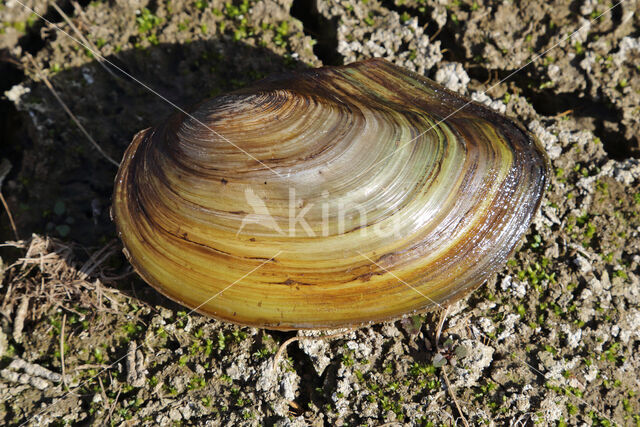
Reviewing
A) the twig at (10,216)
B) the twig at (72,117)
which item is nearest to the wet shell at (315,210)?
the twig at (72,117)

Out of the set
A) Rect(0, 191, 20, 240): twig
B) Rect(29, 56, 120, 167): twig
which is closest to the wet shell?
Rect(29, 56, 120, 167): twig

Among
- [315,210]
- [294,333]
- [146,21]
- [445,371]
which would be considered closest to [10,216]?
[146,21]

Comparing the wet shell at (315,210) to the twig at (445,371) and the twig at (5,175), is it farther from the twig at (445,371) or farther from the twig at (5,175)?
the twig at (5,175)

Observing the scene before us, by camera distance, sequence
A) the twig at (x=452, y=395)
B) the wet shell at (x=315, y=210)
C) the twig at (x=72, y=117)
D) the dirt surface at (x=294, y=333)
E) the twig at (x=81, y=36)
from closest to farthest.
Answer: the wet shell at (x=315, y=210), the twig at (x=452, y=395), the dirt surface at (x=294, y=333), the twig at (x=72, y=117), the twig at (x=81, y=36)

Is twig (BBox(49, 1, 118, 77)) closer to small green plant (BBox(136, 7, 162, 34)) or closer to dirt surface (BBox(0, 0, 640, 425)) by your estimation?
dirt surface (BBox(0, 0, 640, 425))

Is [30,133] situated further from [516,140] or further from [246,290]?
[516,140]

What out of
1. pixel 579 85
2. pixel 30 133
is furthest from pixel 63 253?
pixel 579 85

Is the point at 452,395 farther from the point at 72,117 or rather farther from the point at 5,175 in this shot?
the point at 5,175
